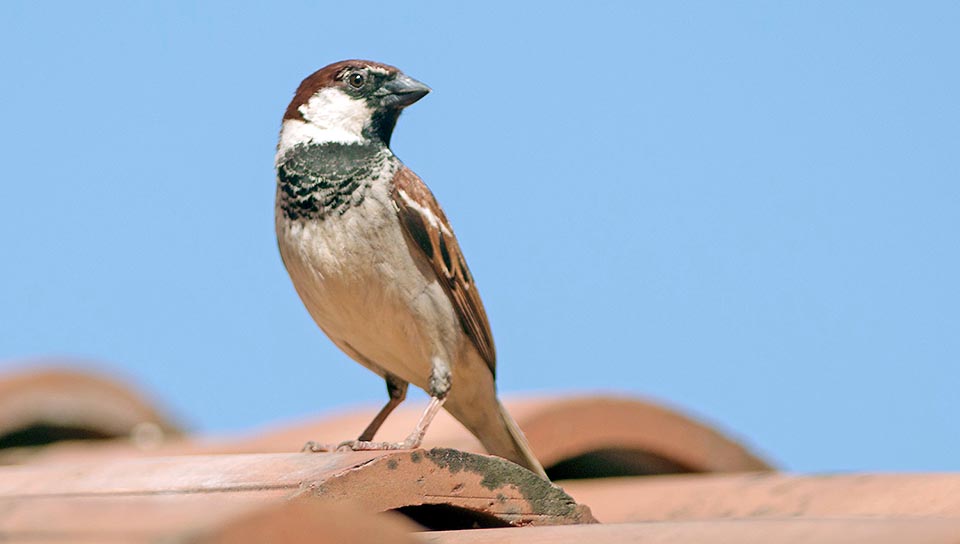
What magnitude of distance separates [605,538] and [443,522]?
541 mm

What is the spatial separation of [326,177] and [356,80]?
410mm

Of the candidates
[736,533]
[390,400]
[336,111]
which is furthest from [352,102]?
[736,533]

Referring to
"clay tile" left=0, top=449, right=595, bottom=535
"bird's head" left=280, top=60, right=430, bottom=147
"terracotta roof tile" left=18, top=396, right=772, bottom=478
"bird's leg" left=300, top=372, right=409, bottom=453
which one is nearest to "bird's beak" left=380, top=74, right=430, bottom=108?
"bird's head" left=280, top=60, right=430, bottom=147

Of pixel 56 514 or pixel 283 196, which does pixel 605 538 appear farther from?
pixel 283 196

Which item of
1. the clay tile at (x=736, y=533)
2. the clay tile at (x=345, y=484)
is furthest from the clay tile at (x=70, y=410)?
the clay tile at (x=736, y=533)

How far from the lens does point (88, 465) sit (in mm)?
2607

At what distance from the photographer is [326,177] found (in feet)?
10.4

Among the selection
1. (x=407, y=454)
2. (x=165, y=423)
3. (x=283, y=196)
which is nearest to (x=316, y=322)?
(x=283, y=196)

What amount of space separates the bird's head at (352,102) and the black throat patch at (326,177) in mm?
85

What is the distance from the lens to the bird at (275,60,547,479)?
3.11 metres

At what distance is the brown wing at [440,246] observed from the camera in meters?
3.16

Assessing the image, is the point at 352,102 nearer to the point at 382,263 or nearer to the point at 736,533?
the point at 382,263

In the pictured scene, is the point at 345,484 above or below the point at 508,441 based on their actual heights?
above

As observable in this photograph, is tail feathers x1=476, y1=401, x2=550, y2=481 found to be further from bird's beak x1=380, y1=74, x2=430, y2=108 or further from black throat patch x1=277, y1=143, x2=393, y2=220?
bird's beak x1=380, y1=74, x2=430, y2=108
